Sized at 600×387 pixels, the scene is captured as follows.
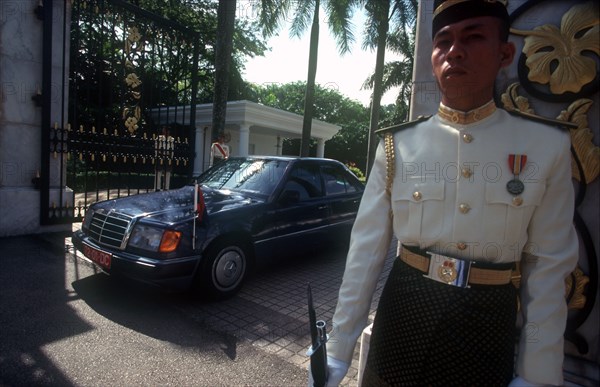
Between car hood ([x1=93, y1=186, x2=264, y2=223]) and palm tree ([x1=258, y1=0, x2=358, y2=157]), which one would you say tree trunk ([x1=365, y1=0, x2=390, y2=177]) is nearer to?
palm tree ([x1=258, y1=0, x2=358, y2=157])

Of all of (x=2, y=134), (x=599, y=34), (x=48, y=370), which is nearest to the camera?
(x=599, y=34)

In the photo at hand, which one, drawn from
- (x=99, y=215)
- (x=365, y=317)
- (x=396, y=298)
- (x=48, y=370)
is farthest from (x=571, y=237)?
(x=99, y=215)

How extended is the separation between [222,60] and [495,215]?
947 cm

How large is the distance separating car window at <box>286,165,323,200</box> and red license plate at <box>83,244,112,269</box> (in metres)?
2.36

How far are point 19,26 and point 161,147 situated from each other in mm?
3061

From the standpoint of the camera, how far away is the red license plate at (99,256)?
13.8ft

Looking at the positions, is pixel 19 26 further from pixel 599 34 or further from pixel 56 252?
pixel 599 34

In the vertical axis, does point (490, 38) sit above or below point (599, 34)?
below

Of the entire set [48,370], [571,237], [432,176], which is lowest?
[48,370]

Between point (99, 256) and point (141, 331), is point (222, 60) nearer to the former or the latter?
point (99, 256)

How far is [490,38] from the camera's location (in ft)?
4.33

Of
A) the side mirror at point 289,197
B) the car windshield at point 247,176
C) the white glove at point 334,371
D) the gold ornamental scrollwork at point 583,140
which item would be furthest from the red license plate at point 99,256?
the gold ornamental scrollwork at point 583,140

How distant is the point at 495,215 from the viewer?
1.34 meters

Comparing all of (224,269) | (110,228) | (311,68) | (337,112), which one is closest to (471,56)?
(224,269)
